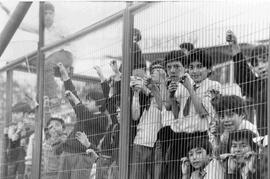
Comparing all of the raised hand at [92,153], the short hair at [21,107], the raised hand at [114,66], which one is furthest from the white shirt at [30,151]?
the raised hand at [114,66]

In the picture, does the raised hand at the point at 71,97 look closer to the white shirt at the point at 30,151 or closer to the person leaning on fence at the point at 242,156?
the white shirt at the point at 30,151

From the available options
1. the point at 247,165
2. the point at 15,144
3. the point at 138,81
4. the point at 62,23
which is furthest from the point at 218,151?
the point at 15,144

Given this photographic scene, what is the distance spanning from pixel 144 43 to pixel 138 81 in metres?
0.28

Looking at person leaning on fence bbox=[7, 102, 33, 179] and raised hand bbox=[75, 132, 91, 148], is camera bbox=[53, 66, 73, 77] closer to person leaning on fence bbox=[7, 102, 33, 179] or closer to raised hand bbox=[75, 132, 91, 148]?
raised hand bbox=[75, 132, 91, 148]

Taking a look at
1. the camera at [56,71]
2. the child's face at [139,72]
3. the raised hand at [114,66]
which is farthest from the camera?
the camera at [56,71]

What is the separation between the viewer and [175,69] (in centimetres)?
489

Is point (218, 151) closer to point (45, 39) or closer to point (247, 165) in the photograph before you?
point (247, 165)

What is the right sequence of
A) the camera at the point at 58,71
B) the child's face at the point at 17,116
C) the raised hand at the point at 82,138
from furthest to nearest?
the child's face at the point at 17,116 < the camera at the point at 58,71 < the raised hand at the point at 82,138

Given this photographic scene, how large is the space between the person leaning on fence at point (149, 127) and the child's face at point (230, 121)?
0.72m

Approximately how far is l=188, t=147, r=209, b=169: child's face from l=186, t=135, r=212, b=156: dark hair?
23 mm

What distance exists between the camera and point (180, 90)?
15.9 ft

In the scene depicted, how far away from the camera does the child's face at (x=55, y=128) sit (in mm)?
6277

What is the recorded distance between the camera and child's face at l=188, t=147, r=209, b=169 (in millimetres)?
4534

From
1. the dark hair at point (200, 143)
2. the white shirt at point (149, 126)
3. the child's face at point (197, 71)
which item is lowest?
the dark hair at point (200, 143)
